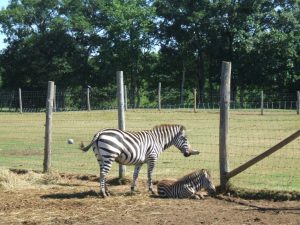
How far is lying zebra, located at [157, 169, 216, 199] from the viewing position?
32.4 feet

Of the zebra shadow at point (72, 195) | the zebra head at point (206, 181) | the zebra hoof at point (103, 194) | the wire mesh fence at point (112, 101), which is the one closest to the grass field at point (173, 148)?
the zebra head at point (206, 181)

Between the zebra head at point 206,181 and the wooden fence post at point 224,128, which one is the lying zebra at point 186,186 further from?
the wooden fence post at point 224,128

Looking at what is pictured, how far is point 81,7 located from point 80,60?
6.62 metres

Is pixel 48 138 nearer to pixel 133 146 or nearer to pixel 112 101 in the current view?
pixel 133 146

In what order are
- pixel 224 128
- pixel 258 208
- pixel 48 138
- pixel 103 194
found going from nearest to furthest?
pixel 258 208 < pixel 103 194 < pixel 224 128 < pixel 48 138

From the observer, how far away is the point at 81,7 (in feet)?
181

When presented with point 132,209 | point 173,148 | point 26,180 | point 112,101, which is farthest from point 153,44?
point 132,209

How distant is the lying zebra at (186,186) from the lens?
987 centimetres

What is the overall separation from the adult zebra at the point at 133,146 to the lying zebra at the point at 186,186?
60 centimetres

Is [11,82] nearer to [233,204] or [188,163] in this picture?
[188,163]

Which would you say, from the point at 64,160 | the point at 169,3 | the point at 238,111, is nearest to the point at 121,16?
the point at 169,3

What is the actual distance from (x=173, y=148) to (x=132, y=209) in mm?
9445

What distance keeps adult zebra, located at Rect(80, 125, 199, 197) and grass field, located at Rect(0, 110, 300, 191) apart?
1449 mm

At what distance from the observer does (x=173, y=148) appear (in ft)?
60.2
